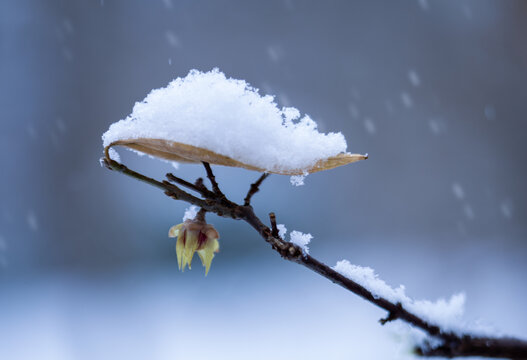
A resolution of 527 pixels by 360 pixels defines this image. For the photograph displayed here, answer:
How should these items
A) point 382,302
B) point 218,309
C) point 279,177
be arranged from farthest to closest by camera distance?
1. point 279,177
2. point 218,309
3. point 382,302

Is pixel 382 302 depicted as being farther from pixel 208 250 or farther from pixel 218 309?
pixel 218 309

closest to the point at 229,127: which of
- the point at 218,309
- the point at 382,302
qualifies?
the point at 382,302

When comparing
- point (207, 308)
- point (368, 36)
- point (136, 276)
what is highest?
point (368, 36)

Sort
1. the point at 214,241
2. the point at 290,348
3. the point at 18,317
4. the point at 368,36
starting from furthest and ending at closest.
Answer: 1. the point at 368,36
2. the point at 18,317
3. the point at 290,348
4. the point at 214,241

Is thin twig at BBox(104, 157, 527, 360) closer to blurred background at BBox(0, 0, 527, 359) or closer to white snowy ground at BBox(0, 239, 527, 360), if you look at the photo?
white snowy ground at BBox(0, 239, 527, 360)

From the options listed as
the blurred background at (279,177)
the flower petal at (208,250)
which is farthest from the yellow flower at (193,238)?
the blurred background at (279,177)

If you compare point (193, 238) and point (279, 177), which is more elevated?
point (279, 177)


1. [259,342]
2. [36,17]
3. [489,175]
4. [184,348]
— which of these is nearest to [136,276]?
[184,348]

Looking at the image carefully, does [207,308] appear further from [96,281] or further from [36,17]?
[36,17]
